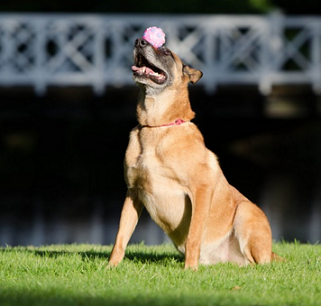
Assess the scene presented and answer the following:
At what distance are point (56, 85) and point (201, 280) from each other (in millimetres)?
13733

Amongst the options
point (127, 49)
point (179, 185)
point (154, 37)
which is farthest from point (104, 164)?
point (179, 185)

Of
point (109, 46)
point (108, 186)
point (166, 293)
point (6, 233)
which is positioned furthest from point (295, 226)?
point (109, 46)

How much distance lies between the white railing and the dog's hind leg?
11978mm

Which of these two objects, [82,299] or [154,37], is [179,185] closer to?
[154,37]

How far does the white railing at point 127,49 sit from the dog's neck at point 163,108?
1198 cm

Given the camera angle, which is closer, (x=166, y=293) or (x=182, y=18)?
(x=166, y=293)

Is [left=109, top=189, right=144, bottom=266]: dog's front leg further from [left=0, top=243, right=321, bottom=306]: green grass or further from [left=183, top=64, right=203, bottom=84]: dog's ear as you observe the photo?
[left=183, top=64, right=203, bottom=84]: dog's ear

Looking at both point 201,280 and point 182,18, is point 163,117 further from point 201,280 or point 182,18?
point 182,18

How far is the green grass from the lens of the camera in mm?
4469

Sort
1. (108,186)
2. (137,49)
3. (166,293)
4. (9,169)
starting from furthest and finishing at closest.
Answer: (9,169) < (108,186) < (137,49) < (166,293)

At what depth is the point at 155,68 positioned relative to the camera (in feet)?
19.4

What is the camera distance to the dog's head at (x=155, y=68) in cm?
575

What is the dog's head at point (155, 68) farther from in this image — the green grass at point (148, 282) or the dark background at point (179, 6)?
the dark background at point (179, 6)

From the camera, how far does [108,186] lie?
56.3ft
